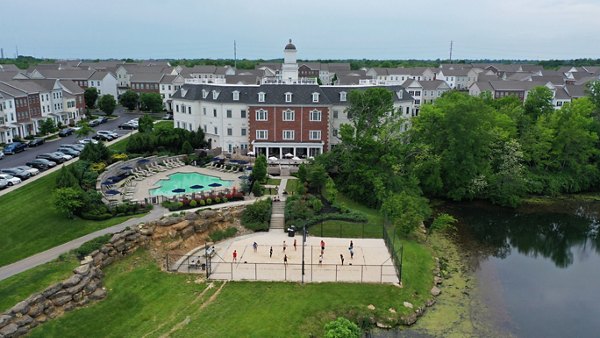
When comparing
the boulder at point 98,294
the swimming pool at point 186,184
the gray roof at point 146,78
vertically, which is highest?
the gray roof at point 146,78

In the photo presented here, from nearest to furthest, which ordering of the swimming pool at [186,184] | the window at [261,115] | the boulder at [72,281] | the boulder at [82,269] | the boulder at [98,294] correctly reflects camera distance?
1. the boulder at [72,281]
2. the boulder at [98,294]
3. the boulder at [82,269]
4. the swimming pool at [186,184]
5. the window at [261,115]

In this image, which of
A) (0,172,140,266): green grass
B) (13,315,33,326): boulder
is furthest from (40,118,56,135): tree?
(13,315,33,326): boulder

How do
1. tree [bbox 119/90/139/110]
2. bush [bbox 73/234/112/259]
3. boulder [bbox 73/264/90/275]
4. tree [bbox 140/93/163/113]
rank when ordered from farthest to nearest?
tree [bbox 119/90/139/110], tree [bbox 140/93/163/113], bush [bbox 73/234/112/259], boulder [bbox 73/264/90/275]

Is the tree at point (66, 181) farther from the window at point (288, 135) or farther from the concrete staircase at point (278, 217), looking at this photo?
the window at point (288, 135)

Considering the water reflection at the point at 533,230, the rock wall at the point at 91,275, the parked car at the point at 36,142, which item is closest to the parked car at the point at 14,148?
the parked car at the point at 36,142

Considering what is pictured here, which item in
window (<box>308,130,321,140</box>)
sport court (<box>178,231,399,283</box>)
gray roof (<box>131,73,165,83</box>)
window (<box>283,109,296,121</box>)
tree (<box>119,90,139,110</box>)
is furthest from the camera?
gray roof (<box>131,73,165,83</box>)

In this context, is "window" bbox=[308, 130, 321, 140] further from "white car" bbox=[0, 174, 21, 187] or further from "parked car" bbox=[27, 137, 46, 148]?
"parked car" bbox=[27, 137, 46, 148]

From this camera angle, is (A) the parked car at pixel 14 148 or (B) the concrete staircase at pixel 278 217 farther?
(A) the parked car at pixel 14 148
